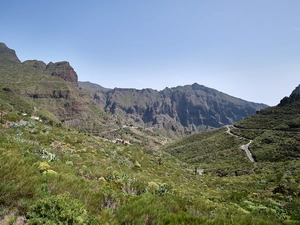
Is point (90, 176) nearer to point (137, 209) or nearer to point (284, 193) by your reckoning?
point (137, 209)

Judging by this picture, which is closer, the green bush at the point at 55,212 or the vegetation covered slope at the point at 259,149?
the green bush at the point at 55,212

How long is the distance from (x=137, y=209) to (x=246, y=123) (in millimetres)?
112738

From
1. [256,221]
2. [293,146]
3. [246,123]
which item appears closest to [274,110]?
[246,123]

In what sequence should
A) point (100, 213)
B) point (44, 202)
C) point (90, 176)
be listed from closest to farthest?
point (44, 202)
point (100, 213)
point (90, 176)

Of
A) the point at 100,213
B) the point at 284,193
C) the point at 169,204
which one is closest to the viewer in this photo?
the point at 100,213

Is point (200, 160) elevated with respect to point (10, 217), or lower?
lower

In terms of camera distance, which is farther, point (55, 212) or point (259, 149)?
point (259, 149)

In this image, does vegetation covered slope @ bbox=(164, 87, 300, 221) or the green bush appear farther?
vegetation covered slope @ bbox=(164, 87, 300, 221)

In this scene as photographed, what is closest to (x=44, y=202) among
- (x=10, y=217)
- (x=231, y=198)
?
(x=10, y=217)

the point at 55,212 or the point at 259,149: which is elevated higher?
the point at 55,212

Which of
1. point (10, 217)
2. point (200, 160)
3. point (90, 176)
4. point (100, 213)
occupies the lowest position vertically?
point (200, 160)

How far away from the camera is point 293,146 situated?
5550cm

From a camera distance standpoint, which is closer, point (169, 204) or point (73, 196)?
point (73, 196)

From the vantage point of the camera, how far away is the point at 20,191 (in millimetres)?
4340
